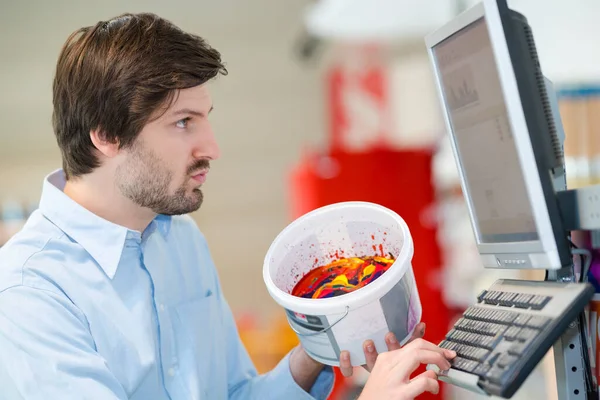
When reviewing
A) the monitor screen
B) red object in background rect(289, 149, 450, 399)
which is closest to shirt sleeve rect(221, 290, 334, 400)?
the monitor screen

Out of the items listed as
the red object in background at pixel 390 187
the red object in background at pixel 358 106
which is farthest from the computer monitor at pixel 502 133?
the red object in background at pixel 358 106

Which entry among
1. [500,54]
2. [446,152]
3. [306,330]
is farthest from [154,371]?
[446,152]

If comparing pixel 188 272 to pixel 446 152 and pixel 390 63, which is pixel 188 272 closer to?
pixel 446 152

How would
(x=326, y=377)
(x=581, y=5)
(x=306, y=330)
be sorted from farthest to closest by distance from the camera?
1. (x=581, y=5)
2. (x=326, y=377)
3. (x=306, y=330)

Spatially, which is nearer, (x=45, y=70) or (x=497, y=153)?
(x=497, y=153)

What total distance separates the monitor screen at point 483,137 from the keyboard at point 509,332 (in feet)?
0.34

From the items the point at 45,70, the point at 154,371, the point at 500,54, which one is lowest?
the point at 154,371

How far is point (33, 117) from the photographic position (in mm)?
5102

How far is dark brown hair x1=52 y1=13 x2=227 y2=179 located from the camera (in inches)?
58.2

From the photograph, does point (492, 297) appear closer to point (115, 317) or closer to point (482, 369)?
point (482, 369)

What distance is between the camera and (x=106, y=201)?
1.54 meters

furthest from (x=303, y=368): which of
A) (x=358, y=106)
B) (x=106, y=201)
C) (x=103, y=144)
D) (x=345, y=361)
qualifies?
(x=358, y=106)

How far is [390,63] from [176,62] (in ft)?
13.6

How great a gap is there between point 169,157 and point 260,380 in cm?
66
